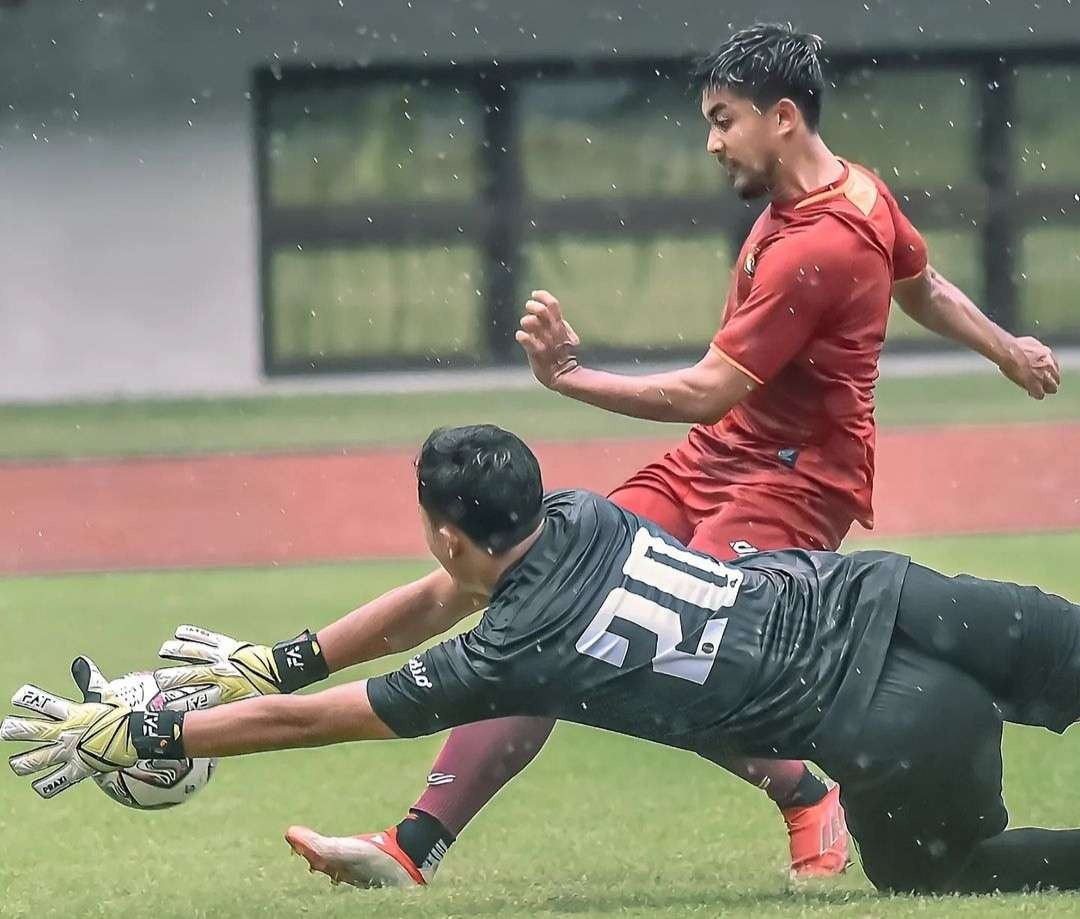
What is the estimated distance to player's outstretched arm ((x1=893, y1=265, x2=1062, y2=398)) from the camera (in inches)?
219

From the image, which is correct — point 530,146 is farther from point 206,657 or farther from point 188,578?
point 206,657

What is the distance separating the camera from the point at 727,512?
16.8 ft

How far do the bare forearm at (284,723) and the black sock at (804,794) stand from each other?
1311 millimetres

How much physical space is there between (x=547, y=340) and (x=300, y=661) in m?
0.98

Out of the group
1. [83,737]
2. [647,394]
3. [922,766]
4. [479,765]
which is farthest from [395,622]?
[922,766]

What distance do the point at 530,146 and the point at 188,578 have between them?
10.8m

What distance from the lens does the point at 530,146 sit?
20.6 m

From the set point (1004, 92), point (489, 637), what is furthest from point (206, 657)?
point (1004, 92)

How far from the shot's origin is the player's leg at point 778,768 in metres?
5.04

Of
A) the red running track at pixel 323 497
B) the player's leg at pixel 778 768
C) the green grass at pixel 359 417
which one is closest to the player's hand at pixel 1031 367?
the player's leg at pixel 778 768

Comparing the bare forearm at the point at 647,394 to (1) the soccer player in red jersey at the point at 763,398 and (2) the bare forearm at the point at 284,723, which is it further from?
(2) the bare forearm at the point at 284,723

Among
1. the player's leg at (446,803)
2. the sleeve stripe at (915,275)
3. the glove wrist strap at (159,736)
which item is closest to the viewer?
the glove wrist strap at (159,736)

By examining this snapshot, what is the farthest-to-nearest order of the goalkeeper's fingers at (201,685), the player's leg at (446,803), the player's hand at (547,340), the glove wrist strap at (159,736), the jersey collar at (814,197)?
the jersey collar at (814,197) < the player's leg at (446,803) < the goalkeeper's fingers at (201,685) < the player's hand at (547,340) < the glove wrist strap at (159,736)

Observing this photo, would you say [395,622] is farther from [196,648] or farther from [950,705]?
[950,705]
